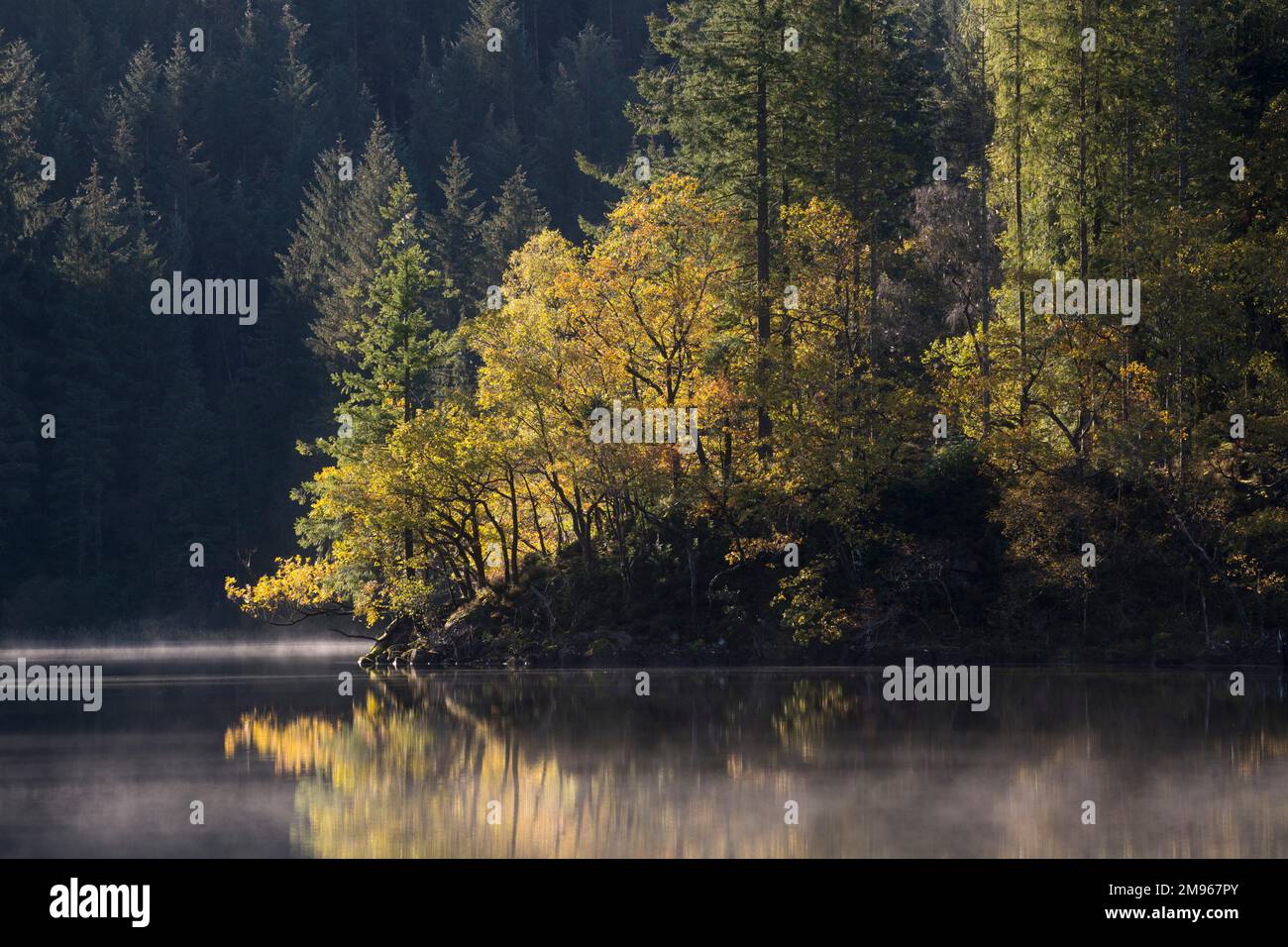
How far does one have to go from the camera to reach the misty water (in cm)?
1930

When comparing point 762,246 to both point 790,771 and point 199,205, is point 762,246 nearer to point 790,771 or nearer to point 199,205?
point 790,771

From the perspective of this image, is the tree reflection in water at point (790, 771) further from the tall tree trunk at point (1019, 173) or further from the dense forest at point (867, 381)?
the tall tree trunk at point (1019, 173)

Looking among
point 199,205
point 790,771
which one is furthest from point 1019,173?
point 199,205

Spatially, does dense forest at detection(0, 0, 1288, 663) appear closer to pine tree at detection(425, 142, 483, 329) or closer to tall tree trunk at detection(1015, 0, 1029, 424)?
tall tree trunk at detection(1015, 0, 1029, 424)

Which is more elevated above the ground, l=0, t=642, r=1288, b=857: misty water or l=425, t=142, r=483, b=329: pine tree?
l=425, t=142, r=483, b=329: pine tree

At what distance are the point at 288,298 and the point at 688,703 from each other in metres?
75.5

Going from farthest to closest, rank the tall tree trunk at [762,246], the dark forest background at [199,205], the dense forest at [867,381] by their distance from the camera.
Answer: the dark forest background at [199,205] < the tall tree trunk at [762,246] < the dense forest at [867,381]

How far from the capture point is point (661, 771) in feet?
82.7

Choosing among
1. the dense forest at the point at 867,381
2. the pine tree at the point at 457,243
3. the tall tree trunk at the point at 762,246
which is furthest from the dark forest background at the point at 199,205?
the tall tree trunk at the point at 762,246

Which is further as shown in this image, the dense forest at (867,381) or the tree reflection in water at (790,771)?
the dense forest at (867,381)

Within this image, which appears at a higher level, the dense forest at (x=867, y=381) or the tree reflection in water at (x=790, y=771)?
the dense forest at (x=867, y=381)

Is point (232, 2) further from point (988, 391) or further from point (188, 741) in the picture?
point (188, 741)

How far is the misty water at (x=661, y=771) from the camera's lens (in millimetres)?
19297

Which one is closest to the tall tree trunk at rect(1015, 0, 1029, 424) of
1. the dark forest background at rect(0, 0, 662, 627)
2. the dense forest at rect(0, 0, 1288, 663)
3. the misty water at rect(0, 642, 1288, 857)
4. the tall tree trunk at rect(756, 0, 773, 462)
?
the dense forest at rect(0, 0, 1288, 663)
